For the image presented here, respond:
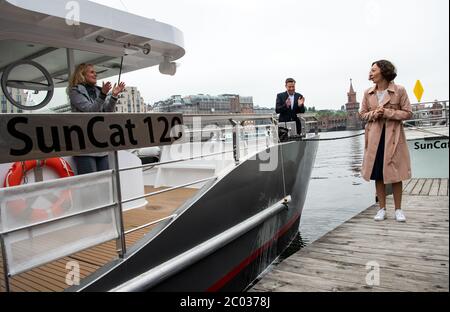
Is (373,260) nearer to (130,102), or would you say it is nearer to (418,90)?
(130,102)

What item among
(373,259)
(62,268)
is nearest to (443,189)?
(373,259)

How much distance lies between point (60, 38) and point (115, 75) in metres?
1.22

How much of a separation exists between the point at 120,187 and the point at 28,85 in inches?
71.4

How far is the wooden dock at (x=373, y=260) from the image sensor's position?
3.13m

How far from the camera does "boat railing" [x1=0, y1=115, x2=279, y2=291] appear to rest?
2443mm

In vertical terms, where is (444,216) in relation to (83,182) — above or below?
below

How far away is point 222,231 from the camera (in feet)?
15.2

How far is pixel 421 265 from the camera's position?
3.41m

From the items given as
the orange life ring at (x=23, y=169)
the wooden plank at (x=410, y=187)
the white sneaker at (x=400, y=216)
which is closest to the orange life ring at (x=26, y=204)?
the orange life ring at (x=23, y=169)

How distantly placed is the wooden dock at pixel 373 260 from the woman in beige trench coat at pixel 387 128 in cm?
63

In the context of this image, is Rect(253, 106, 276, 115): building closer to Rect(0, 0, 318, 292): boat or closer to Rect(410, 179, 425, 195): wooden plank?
Rect(0, 0, 318, 292): boat

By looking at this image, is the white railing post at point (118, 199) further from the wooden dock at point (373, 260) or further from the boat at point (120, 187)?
the wooden dock at point (373, 260)

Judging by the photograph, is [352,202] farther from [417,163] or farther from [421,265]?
[421,265]
